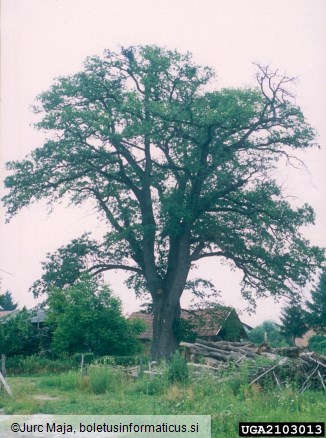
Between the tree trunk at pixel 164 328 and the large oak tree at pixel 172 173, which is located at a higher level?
the large oak tree at pixel 172 173

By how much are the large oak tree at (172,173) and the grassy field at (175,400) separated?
8349 millimetres

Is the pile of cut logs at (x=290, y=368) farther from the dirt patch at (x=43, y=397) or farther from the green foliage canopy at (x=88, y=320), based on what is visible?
the green foliage canopy at (x=88, y=320)

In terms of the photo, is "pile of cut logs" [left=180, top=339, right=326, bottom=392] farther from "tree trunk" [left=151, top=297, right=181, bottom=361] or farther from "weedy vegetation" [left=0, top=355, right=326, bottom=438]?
"tree trunk" [left=151, top=297, right=181, bottom=361]

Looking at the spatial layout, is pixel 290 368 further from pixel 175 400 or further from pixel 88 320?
pixel 88 320

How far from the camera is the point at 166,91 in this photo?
2434 cm

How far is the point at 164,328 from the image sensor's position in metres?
24.0

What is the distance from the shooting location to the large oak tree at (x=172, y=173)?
76.1 ft
